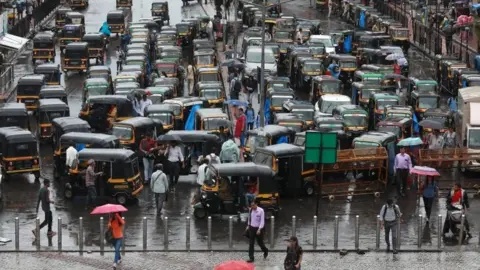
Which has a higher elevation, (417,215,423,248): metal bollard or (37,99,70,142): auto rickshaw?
(37,99,70,142): auto rickshaw

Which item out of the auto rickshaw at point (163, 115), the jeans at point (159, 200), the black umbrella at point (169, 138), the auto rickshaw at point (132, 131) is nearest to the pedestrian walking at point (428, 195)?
the jeans at point (159, 200)

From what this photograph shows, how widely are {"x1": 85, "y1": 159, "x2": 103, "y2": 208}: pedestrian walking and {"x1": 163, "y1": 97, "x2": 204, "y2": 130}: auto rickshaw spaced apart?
1113cm

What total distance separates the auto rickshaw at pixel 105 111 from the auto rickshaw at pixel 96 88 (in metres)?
3.67

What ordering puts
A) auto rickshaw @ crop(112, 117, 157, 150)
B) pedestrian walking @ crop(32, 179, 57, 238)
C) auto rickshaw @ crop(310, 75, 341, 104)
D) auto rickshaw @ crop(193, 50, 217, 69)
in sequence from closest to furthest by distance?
pedestrian walking @ crop(32, 179, 57, 238) → auto rickshaw @ crop(112, 117, 157, 150) → auto rickshaw @ crop(310, 75, 341, 104) → auto rickshaw @ crop(193, 50, 217, 69)

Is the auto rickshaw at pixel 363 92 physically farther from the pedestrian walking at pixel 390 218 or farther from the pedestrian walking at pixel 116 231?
the pedestrian walking at pixel 116 231

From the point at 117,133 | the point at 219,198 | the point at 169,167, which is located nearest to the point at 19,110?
the point at 117,133

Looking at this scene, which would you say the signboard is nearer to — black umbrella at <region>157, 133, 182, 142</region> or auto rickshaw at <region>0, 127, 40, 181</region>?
black umbrella at <region>157, 133, 182, 142</region>

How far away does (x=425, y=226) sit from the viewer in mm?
40156

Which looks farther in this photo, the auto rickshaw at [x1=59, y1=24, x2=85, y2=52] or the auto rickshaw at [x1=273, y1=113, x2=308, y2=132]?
the auto rickshaw at [x1=59, y1=24, x2=85, y2=52]

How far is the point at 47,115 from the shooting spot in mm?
52844

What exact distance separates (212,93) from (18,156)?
572 inches

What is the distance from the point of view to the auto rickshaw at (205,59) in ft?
230

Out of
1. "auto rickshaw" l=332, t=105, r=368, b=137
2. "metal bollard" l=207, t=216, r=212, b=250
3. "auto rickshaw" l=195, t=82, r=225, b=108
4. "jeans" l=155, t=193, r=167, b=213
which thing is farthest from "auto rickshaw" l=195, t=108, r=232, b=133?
"metal bollard" l=207, t=216, r=212, b=250

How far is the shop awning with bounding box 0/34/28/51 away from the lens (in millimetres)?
72062
